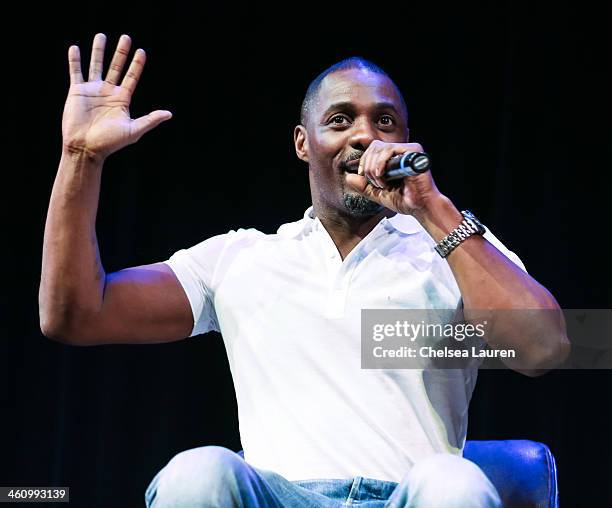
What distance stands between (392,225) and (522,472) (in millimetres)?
511

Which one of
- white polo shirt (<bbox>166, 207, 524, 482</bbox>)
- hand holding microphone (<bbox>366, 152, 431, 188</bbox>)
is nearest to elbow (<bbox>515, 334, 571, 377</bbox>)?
white polo shirt (<bbox>166, 207, 524, 482</bbox>)

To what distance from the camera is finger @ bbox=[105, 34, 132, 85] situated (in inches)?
64.9

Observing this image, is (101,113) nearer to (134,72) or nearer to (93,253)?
(134,72)

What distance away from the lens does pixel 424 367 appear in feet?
4.98

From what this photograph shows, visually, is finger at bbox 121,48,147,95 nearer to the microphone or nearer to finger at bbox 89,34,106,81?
finger at bbox 89,34,106,81

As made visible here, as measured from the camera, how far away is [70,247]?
1.51 meters

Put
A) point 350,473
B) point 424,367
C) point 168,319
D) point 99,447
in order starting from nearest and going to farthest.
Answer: point 350,473, point 424,367, point 168,319, point 99,447

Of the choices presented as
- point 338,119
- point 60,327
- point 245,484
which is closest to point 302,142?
point 338,119

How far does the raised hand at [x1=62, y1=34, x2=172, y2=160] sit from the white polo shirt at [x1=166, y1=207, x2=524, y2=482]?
292 millimetres

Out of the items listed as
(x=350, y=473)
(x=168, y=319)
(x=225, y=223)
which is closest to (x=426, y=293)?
(x=350, y=473)

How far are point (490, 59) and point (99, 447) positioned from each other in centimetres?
151

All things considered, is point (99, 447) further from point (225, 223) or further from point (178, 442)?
point (225, 223)

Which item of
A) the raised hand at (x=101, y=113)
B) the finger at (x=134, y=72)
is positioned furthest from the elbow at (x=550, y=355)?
the finger at (x=134, y=72)

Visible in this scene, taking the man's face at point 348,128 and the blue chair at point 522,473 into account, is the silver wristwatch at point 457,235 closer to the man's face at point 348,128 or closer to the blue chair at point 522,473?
the man's face at point 348,128
